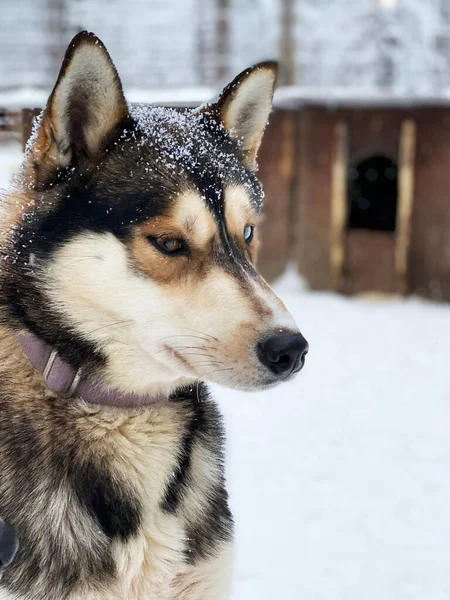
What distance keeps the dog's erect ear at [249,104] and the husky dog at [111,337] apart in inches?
11.9

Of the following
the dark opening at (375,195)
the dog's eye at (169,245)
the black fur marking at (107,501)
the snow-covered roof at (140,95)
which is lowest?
the dark opening at (375,195)

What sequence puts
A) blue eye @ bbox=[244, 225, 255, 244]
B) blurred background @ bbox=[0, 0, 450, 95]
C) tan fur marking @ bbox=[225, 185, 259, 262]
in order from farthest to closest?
blurred background @ bbox=[0, 0, 450, 95]
blue eye @ bbox=[244, 225, 255, 244]
tan fur marking @ bbox=[225, 185, 259, 262]

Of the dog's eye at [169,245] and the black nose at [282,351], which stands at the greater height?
the dog's eye at [169,245]

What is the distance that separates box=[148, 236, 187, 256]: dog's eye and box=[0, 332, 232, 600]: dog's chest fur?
1.54 ft

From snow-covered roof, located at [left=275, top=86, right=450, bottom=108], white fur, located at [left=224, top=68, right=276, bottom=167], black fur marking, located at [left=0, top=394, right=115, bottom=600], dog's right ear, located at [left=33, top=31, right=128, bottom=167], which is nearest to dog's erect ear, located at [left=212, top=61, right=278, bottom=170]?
white fur, located at [left=224, top=68, right=276, bottom=167]

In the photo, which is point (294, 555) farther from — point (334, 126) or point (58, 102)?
point (334, 126)

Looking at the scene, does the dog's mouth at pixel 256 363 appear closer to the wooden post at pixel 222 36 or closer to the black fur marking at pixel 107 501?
the black fur marking at pixel 107 501

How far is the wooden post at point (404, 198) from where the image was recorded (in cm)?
848

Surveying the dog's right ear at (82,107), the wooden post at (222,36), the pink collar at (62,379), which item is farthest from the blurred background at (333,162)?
the dog's right ear at (82,107)

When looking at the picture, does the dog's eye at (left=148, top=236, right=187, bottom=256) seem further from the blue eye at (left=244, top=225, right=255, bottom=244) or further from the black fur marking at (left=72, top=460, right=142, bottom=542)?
the black fur marking at (left=72, top=460, right=142, bottom=542)

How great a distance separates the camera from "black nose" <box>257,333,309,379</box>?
175 centimetres

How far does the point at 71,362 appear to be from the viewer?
6.22 feet

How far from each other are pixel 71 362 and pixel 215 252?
19.7 inches

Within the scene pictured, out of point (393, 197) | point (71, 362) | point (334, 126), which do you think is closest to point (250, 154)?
point (71, 362)
